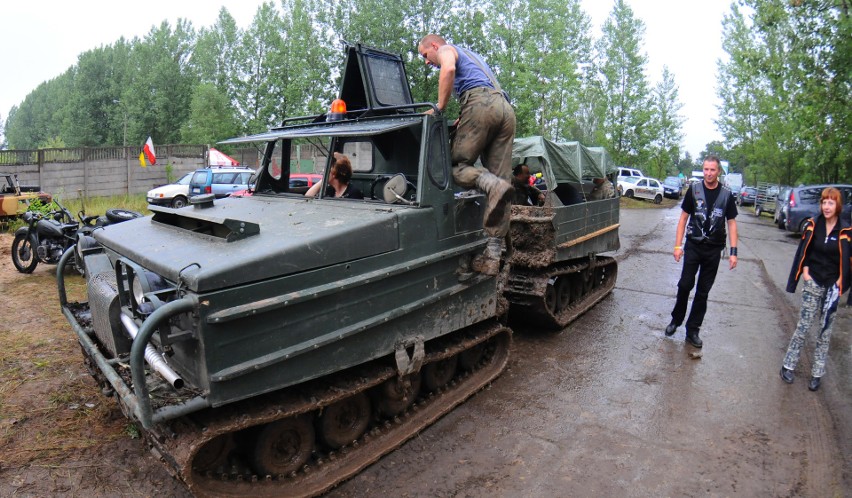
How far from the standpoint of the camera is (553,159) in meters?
7.02

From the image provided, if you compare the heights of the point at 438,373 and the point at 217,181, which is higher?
the point at 217,181

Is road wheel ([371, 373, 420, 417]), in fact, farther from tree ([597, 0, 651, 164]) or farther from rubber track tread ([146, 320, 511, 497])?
tree ([597, 0, 651, 164])

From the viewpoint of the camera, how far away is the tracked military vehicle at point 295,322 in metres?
2.85

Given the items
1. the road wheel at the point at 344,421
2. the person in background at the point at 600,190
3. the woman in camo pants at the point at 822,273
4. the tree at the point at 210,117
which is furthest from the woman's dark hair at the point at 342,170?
the tree at the point at 210,117

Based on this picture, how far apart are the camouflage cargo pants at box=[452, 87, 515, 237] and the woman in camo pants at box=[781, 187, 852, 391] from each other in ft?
9.10

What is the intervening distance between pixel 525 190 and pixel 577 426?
321 centimetres

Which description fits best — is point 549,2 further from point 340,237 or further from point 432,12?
point 340,237

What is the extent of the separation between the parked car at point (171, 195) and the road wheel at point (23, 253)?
977 cm

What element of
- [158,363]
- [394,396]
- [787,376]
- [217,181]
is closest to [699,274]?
[787,376]

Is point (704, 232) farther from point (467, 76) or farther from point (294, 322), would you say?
point (294, 322)

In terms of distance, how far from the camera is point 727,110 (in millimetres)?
40031

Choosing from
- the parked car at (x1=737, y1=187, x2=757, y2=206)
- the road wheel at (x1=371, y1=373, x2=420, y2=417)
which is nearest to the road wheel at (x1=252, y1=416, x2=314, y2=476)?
the road wheel at (x1=371, y1=373, x2=420, y2=417)

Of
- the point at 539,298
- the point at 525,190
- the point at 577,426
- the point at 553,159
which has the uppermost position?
the point at 553,159

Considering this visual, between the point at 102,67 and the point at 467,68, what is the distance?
185ft
